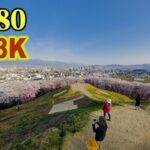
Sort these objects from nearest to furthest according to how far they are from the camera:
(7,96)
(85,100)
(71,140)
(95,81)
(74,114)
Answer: (71,140) < (74,114) < (85,100) < (7,96) < (95,81)

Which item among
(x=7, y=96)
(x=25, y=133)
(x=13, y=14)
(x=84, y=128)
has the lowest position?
(x=7, y=96)

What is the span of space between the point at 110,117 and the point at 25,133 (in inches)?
420

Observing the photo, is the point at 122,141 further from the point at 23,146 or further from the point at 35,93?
the point at 35,93

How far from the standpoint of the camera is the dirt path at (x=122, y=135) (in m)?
28.5

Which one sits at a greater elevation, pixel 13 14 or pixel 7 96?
pixel 13 14

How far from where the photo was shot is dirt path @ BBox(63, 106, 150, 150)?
1123 inches

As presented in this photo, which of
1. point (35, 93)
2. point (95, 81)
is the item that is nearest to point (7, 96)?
point (35, 93)

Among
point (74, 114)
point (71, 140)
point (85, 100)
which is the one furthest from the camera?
point (85, 100)

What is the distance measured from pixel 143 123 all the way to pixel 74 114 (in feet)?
26.9

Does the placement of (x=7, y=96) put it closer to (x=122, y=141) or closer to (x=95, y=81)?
(x=95, y=81)

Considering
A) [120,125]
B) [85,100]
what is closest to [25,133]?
[120,125]

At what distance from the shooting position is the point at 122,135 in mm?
31234

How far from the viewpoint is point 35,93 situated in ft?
439

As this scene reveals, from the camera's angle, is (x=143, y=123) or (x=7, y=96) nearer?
(x=143, y=123)
